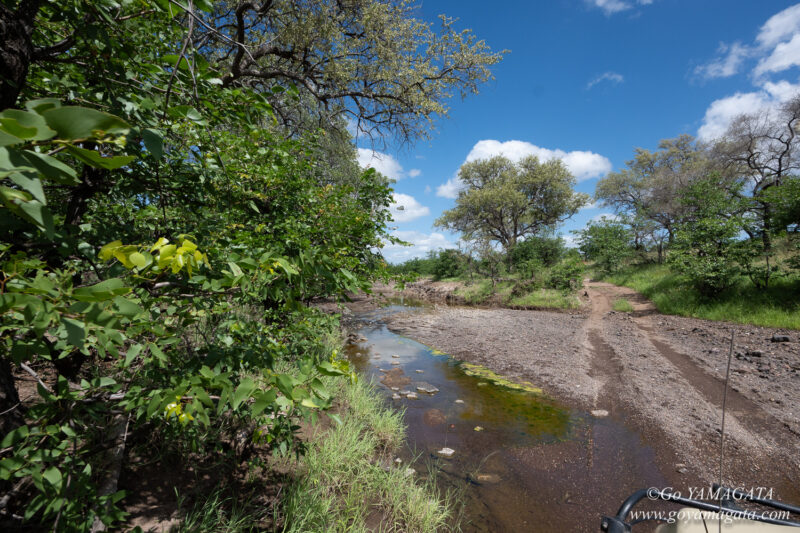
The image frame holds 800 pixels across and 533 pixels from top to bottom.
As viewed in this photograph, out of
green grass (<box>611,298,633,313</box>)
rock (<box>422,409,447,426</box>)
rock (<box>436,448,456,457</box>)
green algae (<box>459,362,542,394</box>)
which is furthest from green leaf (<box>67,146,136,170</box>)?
green grass (<box>611,298,633,313</box>)

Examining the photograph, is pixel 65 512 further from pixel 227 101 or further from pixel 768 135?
pixel 768 135

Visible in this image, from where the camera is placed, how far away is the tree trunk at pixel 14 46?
1.21m

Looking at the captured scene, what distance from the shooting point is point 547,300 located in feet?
55.0

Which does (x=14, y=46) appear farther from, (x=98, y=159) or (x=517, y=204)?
(x=517, y=204)

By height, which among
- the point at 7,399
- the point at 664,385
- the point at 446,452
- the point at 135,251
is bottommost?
the point at 446,452

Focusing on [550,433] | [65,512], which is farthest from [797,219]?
[65,512]

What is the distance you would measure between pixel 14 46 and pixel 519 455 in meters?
5.64

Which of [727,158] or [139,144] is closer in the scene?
[139,144]

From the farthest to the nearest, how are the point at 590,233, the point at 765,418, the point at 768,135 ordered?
1. the point at 590,233
2. the point at 768,135
3. the point at 765,418

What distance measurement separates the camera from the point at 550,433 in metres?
4.72

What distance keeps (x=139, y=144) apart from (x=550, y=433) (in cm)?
582

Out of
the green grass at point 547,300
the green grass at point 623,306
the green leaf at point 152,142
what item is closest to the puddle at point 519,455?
the green leaf at point 152,142

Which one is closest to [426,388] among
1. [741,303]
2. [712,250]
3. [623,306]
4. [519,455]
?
[519,455]

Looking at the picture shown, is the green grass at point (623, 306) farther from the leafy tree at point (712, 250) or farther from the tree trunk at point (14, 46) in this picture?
the tree trunk at point (14, 46)
